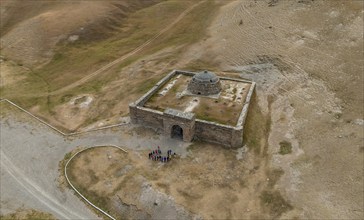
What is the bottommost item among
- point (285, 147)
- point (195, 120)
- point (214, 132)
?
point (285, 147)

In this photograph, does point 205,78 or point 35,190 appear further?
point 205,78

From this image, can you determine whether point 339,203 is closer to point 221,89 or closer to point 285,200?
point 285,200

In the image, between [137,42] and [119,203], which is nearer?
[119,203]

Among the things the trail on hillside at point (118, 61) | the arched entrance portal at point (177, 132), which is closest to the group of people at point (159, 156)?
the arched entrance portal at point (177, 132)

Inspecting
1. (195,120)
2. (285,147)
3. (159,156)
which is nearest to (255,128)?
(285,147)

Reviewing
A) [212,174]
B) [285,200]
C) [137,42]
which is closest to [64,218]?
[212,174]

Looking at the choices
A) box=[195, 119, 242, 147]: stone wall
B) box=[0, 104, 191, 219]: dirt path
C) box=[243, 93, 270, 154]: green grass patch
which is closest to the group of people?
box=[0, 104, 191, 219]: dirt path

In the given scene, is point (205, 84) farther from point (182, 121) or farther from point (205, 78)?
point (182, 121)
